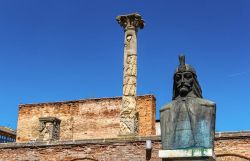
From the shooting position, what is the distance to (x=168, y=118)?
16.5 feet

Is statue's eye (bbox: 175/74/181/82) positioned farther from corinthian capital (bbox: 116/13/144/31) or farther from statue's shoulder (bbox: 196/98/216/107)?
corinthian capital (bbox: 116/13/144/31)

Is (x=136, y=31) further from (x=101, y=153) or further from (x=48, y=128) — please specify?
(x=48, y=128)

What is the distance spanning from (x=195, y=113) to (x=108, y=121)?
1831 centimetres

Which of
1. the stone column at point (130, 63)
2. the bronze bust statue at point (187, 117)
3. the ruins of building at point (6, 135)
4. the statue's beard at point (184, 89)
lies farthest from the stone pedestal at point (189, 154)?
the ruins of building at point (6, 135)

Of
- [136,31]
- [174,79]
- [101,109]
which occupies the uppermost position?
[136,31]

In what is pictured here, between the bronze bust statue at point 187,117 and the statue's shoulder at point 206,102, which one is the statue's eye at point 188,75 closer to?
the bronze bust statue at point 187,117

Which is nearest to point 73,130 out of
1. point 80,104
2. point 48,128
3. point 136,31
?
point 80,104

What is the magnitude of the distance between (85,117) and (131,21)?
31.4 ft

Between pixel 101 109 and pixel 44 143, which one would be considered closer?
pixel 44 143

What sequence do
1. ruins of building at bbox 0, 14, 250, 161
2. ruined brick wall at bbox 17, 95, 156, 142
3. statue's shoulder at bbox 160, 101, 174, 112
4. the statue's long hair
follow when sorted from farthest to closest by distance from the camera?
ruined brick wall at bbox 17, 95, 156, 142 < ruins of building at bbox 0, 14, 250, 161 < the statue's long hair < statue's shoulder at bbox 160, 101, 174, 112

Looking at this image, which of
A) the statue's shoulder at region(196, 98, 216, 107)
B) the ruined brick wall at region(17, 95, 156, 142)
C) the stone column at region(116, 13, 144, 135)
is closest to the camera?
the statue's shoulder at region(196, 98, 216, 107)

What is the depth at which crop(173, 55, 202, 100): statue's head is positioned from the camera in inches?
203

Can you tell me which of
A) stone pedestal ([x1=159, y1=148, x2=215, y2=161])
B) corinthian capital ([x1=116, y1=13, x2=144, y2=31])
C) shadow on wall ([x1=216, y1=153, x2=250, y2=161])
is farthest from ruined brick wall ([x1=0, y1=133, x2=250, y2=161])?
Answer: stone pedestal ([x1=159, y1=148, x2=215, y2=161])

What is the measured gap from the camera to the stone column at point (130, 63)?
14.5 meters
